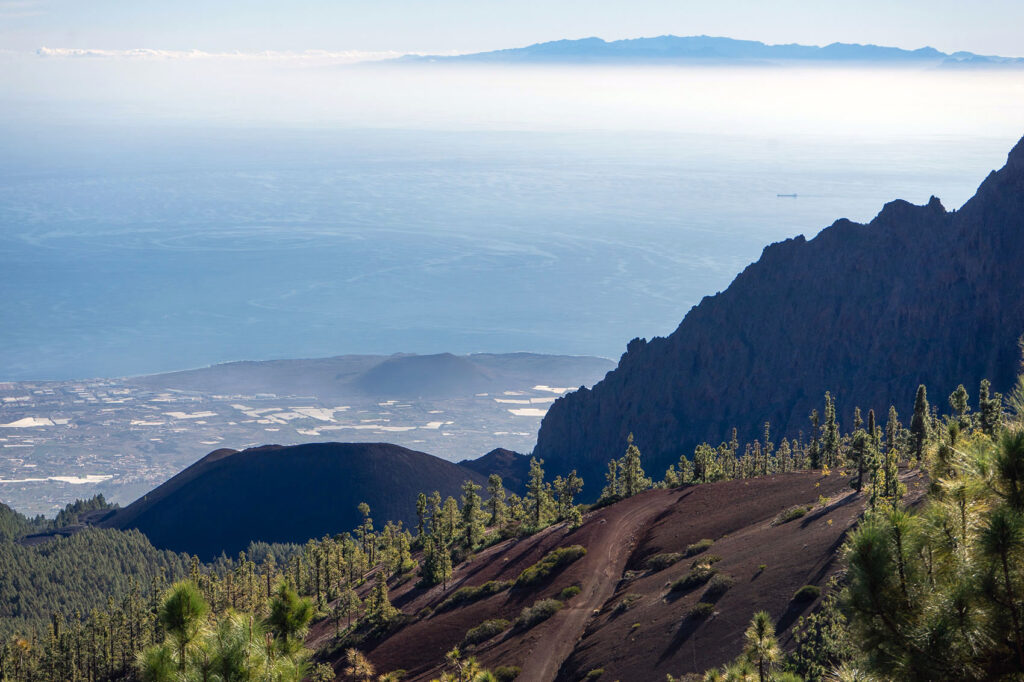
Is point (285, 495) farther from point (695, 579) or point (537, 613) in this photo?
point (695, 579)

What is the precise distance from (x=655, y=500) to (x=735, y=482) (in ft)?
21.8

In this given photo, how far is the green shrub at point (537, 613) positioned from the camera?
52500 millimetres

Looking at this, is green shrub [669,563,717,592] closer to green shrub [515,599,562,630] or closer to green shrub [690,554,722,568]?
green shrub [690,554,722,568]

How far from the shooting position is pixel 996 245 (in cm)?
11444

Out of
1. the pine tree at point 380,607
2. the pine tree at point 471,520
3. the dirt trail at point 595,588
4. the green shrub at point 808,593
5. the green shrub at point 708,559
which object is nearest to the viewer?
the green shrub at point 808,593

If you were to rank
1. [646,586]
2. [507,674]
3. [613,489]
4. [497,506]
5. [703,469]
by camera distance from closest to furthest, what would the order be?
1. [507,674]
2. [646,586]
3. [703,469]
4. [613,489]
5. [497,506]

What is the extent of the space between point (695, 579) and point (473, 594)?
2091 centimetres

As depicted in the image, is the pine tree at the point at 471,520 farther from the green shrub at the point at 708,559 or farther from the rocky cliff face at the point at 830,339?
the rocky cliff face at the point at 830,339

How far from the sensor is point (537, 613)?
52750 mm

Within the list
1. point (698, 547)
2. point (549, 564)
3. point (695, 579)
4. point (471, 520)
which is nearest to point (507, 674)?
point (695, 579)

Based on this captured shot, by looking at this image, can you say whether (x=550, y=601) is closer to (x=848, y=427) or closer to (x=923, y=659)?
(x=923, y=659)

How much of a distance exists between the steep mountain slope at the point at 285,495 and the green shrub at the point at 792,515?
86.5m

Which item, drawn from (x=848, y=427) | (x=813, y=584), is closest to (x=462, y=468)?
(x=848, y=427)

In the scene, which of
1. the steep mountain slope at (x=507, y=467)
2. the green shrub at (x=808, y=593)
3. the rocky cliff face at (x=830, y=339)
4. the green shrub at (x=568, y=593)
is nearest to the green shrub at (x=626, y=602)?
the green shrub at (x=568, y=593)
